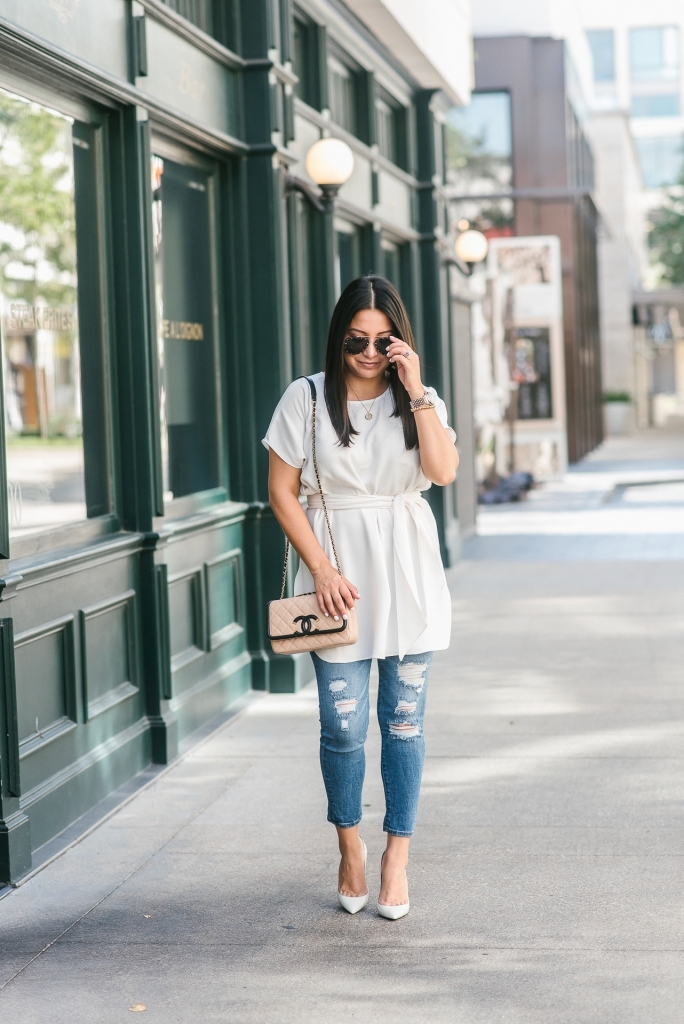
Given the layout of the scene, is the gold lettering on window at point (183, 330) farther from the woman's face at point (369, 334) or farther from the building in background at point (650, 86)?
the building in background at point (650, 86)

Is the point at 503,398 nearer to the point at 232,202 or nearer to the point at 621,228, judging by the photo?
the point at 232,202

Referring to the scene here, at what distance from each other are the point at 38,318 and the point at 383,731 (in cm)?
238

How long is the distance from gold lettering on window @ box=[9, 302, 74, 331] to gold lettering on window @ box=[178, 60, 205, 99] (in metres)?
1.56

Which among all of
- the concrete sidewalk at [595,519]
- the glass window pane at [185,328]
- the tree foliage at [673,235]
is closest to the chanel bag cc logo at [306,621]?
the glass window pane at [185,328]

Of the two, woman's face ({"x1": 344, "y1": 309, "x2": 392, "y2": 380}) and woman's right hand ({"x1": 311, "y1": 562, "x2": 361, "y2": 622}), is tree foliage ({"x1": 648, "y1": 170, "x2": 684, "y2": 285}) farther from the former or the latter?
woman's right hand ({"x1": 311, "y1": 562, "x2": 361, "y2": 622})

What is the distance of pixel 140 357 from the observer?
6117 millimetres

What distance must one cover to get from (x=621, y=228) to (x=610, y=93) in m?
52.8

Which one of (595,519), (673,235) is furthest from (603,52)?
(595,519)

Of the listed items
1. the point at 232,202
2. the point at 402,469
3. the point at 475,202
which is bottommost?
the point at 402,469

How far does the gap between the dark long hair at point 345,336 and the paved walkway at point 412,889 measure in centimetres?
150

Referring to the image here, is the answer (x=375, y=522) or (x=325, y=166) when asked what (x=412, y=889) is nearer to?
(x=375, y=522)

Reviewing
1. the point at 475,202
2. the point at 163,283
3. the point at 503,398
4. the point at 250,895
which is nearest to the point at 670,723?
the point at 250,895

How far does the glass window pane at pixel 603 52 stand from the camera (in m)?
89.8

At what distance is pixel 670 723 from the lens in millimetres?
6664
